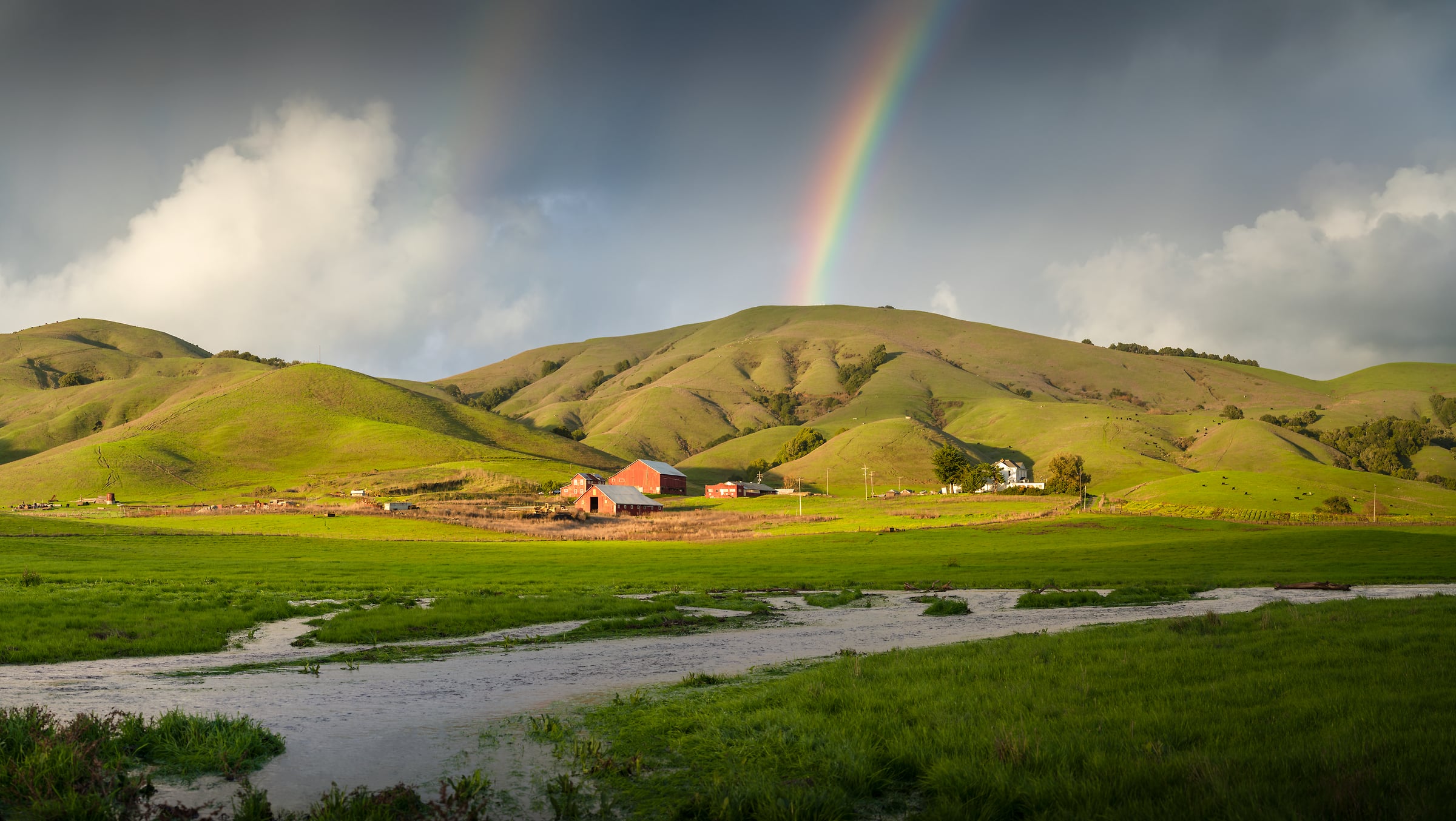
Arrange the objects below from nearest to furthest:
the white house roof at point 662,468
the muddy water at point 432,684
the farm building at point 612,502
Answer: the muddy water at point 432,684
the farm building at point 612,502
the white house roof at point 662,468

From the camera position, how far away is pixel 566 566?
56.4 meters

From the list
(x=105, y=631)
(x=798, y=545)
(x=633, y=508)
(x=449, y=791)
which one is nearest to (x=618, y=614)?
(x=105, y=631)

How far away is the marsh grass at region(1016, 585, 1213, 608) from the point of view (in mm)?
34375

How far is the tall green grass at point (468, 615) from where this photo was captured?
25.6m

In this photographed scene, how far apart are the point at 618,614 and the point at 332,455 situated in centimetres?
19146

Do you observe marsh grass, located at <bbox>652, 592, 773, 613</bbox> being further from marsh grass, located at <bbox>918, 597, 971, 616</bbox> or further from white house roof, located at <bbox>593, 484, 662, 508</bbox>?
white house roof, located at <bbox>593, 484, 662, 508</bbox>

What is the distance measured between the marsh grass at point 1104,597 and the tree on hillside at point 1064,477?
467 ft

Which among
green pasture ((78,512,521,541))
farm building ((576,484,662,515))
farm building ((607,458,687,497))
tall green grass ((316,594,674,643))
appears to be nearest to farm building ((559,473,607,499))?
farm building ((607,458,687,497))

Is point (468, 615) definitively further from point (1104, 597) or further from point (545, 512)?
point (545, 512)

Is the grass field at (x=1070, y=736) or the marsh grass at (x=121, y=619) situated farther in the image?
the marsh grass at (x=121, y=619)

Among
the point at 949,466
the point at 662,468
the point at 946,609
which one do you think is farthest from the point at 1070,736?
the point at 662,468

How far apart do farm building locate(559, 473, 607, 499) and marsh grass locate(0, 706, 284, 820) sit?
140m

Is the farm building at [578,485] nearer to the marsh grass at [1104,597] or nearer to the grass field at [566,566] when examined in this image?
the grass field at [566,566]

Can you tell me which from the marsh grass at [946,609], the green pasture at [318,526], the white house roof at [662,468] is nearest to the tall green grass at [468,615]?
the marsh grass at [946,609]
